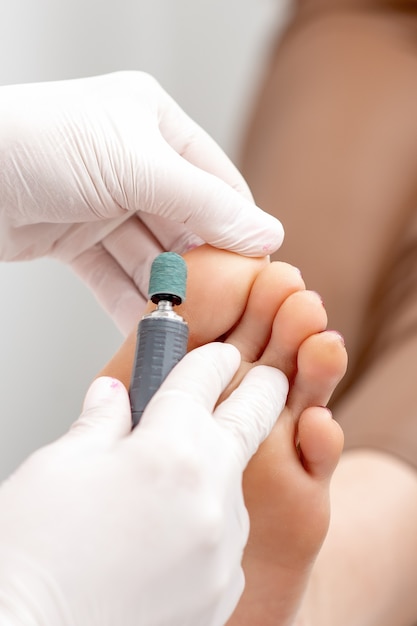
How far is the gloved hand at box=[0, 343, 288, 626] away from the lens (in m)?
0.46

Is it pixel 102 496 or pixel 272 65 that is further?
pixel 272 65

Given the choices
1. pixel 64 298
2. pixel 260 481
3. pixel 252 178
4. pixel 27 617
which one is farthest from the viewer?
pixel 64 298

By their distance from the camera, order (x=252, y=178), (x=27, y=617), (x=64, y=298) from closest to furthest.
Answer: (x=27, y=617) → (x=252, y=178) → (x=64, y=298)

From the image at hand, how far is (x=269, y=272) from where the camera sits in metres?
0.71

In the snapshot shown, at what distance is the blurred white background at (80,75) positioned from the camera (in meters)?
1.29

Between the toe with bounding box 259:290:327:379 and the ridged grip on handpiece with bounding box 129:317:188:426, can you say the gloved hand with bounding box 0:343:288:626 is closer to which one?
the ridged grip on handpiece with bounding box 129:317:188:426

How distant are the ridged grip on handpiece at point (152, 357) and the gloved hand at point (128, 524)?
0.03 meters

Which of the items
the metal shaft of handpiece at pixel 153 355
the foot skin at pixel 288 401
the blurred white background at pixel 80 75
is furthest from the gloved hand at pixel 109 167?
the blurred white background at pixel 80 75

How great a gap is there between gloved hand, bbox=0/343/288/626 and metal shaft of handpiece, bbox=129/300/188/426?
3cm

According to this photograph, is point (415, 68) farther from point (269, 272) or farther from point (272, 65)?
point (269, 272)

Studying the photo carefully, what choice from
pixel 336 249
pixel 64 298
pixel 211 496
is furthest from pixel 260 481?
pixel 64 298

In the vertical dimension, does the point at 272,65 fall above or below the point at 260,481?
above

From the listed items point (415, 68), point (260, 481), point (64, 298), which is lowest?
point (64, 298)

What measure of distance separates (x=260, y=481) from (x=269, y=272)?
0.18 metres
